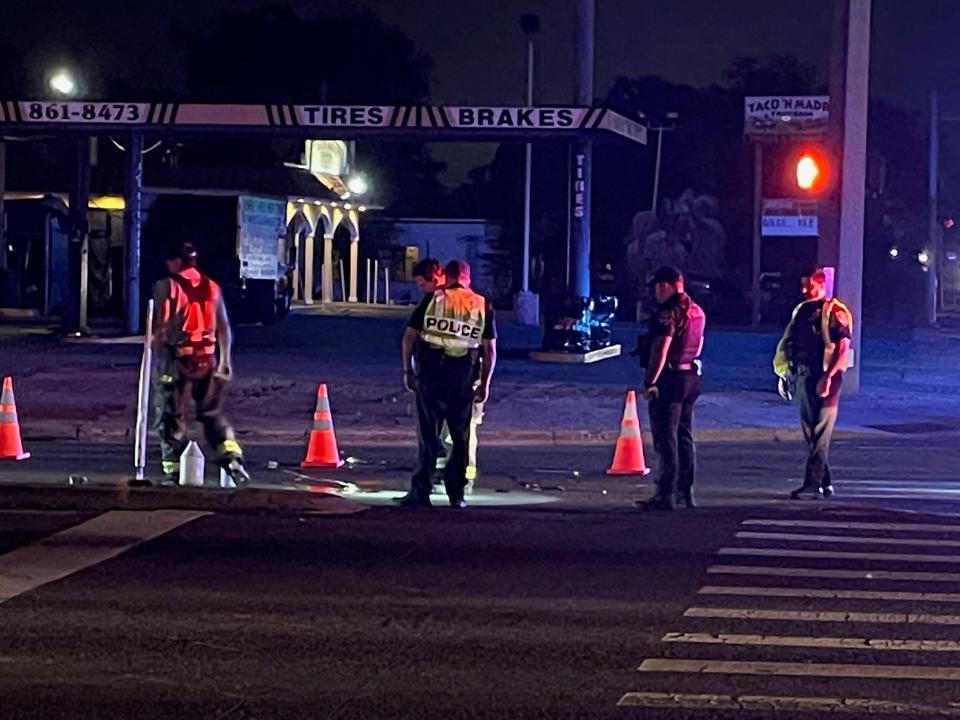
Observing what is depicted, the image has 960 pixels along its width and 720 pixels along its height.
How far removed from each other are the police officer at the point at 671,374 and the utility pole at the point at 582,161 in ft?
57.2

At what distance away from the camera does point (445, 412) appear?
39.9ft

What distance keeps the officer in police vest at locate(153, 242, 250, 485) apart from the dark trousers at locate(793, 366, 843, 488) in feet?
14.5

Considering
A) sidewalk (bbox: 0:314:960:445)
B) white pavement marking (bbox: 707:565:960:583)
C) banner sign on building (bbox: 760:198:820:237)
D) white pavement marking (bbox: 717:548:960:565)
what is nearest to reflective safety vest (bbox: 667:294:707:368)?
white pavement marking (bbox: 717:548:960:565)

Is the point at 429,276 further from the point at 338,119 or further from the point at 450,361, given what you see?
the point at 338,119

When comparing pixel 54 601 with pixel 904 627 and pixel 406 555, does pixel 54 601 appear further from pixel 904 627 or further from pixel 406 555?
pixel 904 627

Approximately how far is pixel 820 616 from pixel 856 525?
10.8 ft

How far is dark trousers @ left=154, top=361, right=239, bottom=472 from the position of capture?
1295 cm

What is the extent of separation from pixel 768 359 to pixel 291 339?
9.55m

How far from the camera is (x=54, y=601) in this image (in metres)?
8.54

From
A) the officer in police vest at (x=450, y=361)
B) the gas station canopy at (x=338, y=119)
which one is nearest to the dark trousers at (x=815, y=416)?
the officer in police vest at (x=450, y=361)

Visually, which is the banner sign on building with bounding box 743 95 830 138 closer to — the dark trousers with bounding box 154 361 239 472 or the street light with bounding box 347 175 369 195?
the street light with bounding box 347 175 369 195

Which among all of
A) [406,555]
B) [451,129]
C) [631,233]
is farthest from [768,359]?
[631,233]

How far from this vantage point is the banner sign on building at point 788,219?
58.4 meters

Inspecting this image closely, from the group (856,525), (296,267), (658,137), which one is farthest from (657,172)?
(856,525)
